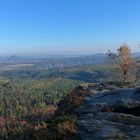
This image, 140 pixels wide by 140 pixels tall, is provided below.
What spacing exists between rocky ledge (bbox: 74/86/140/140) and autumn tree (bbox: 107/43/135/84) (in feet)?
157

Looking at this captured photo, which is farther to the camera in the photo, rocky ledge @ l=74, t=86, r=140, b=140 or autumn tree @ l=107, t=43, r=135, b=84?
autumn tree @ l=107, t=43, r=135, b=84

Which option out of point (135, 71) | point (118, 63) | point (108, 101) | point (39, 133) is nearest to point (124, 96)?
point (108, 101)

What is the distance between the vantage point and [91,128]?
78.9 feet

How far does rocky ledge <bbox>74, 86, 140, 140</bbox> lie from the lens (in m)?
22.3

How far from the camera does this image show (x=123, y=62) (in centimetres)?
8312

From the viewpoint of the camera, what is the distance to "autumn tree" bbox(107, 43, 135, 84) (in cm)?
8319

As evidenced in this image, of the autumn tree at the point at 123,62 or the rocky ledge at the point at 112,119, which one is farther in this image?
the autumn tree at the point at 123,62

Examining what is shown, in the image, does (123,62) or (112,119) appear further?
(123,62)

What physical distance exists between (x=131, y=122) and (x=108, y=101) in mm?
9432

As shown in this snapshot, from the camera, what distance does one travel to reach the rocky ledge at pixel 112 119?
22.3 m

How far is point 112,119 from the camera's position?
85.3ft

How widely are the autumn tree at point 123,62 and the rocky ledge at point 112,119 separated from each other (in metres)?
48.0

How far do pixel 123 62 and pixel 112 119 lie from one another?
58.6 m

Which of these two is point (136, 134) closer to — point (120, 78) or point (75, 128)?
point (75, 128)
